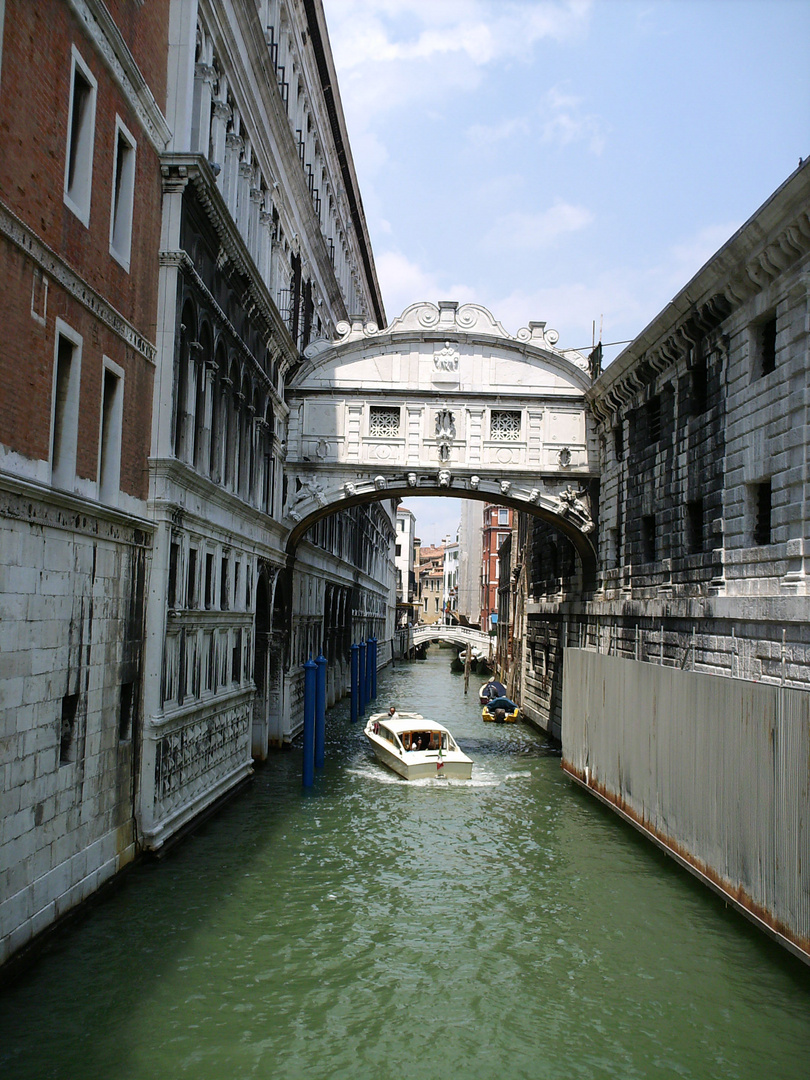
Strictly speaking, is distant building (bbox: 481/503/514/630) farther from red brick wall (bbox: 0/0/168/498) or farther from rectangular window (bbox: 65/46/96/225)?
rectangular window (bbox: 65/46/96/225)

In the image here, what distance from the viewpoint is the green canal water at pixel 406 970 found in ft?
28.6

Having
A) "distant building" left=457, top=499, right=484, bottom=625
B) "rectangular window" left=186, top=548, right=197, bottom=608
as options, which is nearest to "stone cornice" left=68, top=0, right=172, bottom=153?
"rectangular window" left=186, top=548, right=197, bottom=608

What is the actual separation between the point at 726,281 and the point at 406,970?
11339 millimetres

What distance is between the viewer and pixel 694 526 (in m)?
17.9

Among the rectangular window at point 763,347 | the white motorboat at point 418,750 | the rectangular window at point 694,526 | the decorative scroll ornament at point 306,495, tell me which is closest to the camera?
the rectangular window at point 763,347

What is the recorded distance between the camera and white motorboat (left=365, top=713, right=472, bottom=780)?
2197cm

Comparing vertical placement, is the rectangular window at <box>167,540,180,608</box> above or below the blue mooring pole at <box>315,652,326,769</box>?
above

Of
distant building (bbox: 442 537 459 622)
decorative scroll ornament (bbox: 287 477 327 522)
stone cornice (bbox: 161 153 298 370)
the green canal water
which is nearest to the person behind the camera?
the green canal water

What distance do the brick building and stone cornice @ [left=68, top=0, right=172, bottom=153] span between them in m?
0.03

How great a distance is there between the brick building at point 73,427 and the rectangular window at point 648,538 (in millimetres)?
11411

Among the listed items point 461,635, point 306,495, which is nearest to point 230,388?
point 306,495

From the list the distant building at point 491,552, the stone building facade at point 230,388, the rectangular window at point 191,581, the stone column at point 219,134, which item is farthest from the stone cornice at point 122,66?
the distant building at point 491,552

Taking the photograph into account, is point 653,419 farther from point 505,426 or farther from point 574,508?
point 505,426

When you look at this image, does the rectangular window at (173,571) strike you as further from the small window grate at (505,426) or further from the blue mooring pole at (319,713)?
the small window grate at (505,426)
